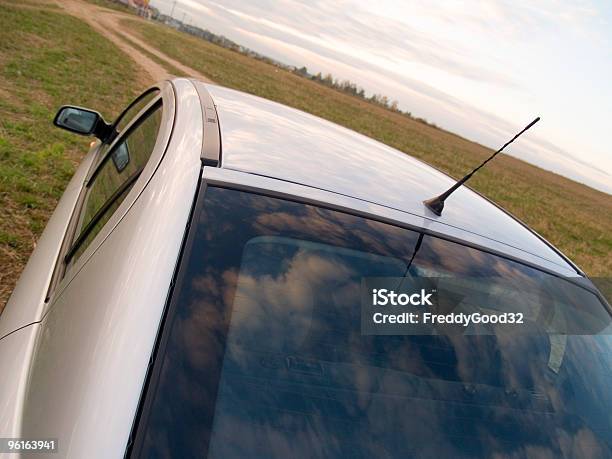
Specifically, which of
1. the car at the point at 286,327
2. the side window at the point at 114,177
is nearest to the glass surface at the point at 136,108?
the side window at the point at 114,177

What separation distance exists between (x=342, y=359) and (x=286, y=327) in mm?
163

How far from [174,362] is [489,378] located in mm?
868

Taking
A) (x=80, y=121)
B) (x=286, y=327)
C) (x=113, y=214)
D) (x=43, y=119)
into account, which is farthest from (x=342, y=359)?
(x=43, y=119)

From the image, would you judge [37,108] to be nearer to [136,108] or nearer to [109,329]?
[136,108]

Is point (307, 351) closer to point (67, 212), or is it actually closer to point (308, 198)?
point (308, 198)

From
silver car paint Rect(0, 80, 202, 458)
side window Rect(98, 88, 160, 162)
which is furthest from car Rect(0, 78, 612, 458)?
side window Rect(98, 88, 160, 162)

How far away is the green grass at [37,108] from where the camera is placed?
4.10m

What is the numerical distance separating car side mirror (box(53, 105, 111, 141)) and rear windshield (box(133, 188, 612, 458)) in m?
2.05

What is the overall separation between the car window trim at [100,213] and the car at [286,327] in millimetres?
16

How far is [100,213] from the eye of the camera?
1790 mm

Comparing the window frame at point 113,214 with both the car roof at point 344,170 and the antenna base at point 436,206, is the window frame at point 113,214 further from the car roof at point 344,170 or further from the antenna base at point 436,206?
the antenna base at point 436,206

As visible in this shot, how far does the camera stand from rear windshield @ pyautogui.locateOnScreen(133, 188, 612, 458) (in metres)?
1.04

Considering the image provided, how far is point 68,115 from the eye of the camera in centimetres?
303

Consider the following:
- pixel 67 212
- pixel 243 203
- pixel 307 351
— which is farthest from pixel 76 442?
pixel 67 212
